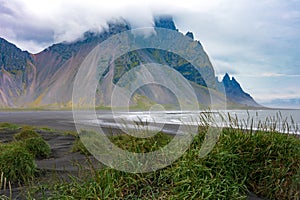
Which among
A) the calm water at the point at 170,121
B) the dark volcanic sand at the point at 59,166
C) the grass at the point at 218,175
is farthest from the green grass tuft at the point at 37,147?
the grass at the point at 218,175

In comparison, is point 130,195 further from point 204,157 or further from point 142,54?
point 142,54

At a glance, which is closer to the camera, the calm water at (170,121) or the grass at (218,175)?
the grass at (218,175)

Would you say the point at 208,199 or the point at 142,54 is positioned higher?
the point at 142,54

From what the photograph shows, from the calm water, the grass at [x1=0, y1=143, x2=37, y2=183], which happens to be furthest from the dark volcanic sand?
the calm water

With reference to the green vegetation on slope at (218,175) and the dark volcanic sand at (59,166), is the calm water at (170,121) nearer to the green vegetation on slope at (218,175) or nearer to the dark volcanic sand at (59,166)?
the green vegetation on slope at (218,175)

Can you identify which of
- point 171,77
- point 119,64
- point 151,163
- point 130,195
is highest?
point 119,64

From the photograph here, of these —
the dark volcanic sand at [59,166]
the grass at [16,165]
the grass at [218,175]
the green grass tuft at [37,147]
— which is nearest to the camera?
the grass at [218,175]

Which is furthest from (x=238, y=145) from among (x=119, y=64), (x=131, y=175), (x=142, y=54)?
(x=119, y=64)

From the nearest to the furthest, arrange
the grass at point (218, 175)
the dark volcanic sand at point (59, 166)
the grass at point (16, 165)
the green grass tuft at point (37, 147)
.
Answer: the grass at point (218, 175), the dark volcanic sand at point (59, 166), the grass at point (16, 165), the green grass tuft at point (37, 147)

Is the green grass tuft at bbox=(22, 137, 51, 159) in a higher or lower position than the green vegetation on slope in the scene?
A: lower

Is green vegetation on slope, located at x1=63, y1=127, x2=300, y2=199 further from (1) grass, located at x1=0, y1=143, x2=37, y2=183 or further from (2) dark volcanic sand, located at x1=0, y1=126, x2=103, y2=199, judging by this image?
(1) grass, located at x1=0, y1=143, x2=37, y2=183

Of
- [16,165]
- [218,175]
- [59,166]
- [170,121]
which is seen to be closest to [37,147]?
[59,166]
